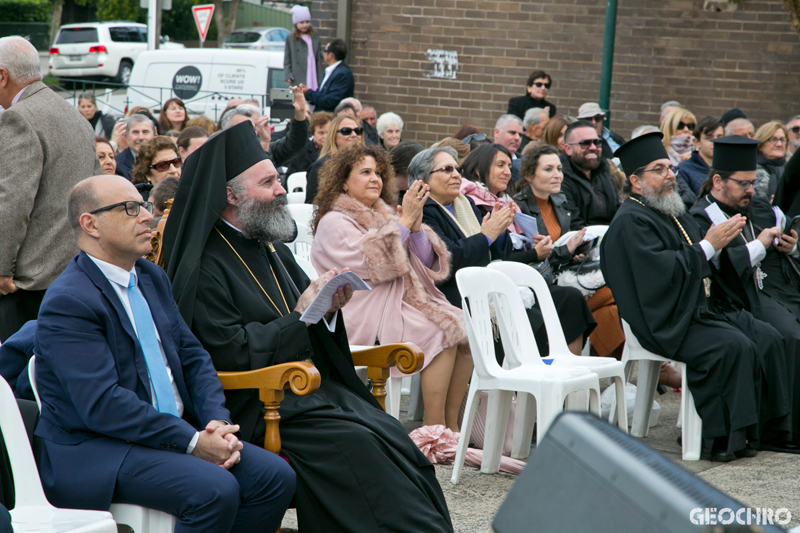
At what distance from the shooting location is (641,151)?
5.97 metres

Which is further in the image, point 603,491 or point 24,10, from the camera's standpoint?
point 24,10

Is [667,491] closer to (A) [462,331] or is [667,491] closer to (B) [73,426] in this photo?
(B) [73,426]

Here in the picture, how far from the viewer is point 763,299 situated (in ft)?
19.8

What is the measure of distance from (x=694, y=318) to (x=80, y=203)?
4037mm

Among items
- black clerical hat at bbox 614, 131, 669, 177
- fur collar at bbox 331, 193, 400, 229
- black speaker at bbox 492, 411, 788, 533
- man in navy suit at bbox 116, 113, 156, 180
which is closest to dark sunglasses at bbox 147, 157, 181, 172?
fur collar at bbox 331, 193, 400, 229

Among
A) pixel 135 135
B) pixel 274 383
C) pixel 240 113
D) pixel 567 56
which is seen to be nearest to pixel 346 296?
→ pixel 274 383

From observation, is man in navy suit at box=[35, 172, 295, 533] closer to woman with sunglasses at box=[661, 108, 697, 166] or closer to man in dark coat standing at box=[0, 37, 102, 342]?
man in dark coat standing at box=[0, 37, 102, 342]

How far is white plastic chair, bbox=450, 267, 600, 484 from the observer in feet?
15.1

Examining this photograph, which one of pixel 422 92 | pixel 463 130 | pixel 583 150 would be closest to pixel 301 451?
pixel 583 150

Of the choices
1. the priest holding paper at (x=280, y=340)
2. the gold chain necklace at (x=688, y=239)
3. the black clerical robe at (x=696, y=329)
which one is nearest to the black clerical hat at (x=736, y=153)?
the gold chain necklace at (x=688, y=239)

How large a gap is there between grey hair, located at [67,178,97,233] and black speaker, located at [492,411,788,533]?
220 cm

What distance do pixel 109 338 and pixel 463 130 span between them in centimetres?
744

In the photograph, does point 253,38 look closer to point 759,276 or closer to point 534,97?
point 534,97

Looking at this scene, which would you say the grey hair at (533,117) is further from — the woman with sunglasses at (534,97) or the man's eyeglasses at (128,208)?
the man's eyeglasses at (128,208)
